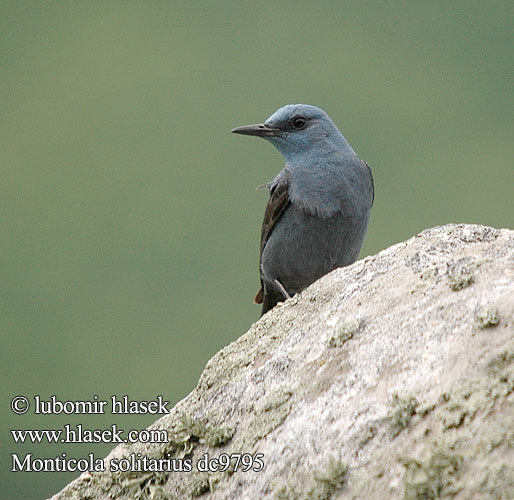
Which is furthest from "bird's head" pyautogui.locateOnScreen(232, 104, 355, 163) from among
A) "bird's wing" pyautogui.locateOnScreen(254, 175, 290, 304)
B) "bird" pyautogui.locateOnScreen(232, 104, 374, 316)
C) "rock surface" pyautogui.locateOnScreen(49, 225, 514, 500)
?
"rock surface" pyautogui.locateOnScreen(49, 225, 514, 500)

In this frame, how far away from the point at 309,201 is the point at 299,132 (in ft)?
2.14

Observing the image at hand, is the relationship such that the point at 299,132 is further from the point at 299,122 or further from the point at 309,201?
the point at 309,201

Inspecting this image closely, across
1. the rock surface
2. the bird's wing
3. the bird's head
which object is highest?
the bird's head

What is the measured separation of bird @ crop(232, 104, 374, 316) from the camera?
530cm

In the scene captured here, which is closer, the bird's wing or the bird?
the bird

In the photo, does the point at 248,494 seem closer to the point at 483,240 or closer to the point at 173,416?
the point at 173,416

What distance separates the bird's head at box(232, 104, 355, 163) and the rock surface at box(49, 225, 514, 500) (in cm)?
220

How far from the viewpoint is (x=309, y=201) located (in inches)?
209

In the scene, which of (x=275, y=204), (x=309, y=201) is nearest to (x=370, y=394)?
(x=309, y=201)

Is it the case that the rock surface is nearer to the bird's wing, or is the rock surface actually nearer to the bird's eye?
the bird's wing

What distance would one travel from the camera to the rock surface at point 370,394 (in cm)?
220

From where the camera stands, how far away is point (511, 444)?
6.82 feet

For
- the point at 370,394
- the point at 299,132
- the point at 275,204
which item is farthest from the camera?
the point at 299,132

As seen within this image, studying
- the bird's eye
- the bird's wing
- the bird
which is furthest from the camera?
the bird's eye
